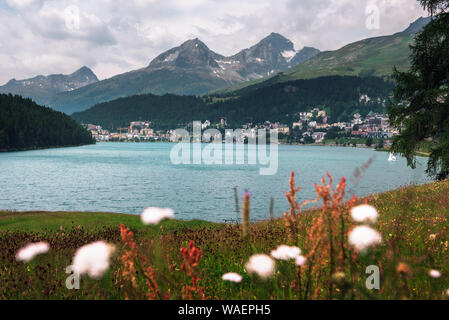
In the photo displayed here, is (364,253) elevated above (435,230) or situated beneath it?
elevated above

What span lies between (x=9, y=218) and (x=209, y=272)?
67.0 feet

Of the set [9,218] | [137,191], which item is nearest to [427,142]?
[9,218]

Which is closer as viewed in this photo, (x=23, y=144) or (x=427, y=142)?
(x=427, y=142)

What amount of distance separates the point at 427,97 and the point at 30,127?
161 m

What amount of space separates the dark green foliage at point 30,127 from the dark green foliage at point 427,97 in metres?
142

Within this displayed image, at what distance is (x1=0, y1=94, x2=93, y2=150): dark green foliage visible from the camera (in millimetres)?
133000

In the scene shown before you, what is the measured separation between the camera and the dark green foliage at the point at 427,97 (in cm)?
2153

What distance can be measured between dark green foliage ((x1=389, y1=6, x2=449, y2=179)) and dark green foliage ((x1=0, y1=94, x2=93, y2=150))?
141916 mm

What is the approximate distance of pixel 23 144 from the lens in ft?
468

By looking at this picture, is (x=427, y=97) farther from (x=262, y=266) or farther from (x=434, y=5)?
(x=262, y=266)

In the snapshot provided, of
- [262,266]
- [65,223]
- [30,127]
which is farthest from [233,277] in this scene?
[30,127]

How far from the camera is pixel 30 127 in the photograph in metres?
145

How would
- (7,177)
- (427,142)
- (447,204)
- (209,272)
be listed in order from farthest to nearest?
(7,177) < (427,142) < (447,204) < (209,272)
